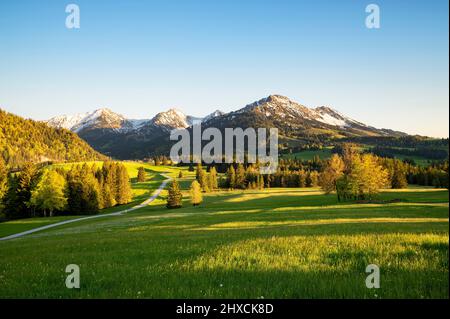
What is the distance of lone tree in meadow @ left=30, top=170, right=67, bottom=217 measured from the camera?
77.9 m

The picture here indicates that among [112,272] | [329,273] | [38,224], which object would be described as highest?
[329,273]

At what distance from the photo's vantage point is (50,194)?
78.4 meters

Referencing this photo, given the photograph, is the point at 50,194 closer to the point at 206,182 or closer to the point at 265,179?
the point at 206,182

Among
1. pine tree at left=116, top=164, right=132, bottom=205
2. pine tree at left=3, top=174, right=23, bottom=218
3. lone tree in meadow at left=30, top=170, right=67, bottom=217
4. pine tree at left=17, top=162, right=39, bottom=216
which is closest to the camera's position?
pine tree at left=3, top=174, right=23, bottom=218

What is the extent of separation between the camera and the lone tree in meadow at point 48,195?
256ft

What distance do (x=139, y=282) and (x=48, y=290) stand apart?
2.67m

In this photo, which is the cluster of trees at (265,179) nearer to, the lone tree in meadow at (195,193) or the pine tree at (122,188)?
the pine tree at (122,188)

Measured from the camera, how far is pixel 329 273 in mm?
8023

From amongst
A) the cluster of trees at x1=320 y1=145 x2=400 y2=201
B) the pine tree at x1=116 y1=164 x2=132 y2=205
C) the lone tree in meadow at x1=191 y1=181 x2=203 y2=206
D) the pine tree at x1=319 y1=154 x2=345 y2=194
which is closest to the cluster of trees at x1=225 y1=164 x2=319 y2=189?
the pine tree at x1=116 y1=164 x2=132 y2=205

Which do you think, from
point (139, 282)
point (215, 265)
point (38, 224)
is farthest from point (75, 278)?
point (38, 224)

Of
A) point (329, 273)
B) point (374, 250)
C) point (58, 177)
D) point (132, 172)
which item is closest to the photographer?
point (329, 273)

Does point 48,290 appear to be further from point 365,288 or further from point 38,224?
point 38,224

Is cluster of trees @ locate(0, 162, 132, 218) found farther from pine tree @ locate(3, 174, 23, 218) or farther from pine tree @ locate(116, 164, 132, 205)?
pine tree @ locate(116, 164, 132, 205)
